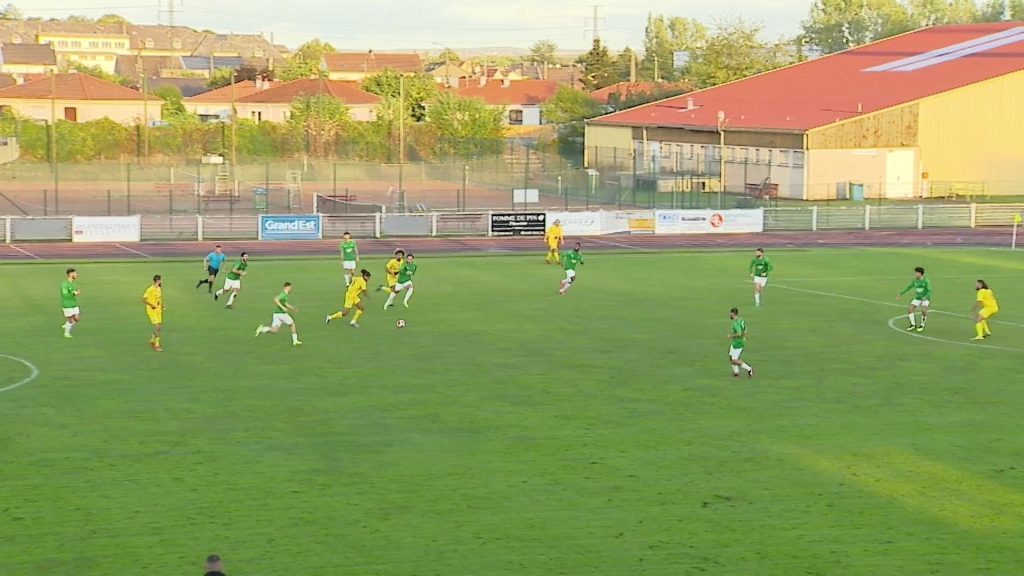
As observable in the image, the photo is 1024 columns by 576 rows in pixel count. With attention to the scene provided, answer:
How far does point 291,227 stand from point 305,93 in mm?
63616

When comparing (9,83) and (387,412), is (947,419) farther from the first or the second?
(9,83)

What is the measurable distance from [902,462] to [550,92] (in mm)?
137925

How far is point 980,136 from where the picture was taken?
3216 inches

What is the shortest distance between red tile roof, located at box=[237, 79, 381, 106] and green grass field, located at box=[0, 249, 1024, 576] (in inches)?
3437

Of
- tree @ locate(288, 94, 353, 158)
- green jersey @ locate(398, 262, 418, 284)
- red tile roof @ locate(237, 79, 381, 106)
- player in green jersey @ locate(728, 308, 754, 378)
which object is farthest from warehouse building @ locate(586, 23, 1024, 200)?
player in green jersey @ locate(728, 308, 754, 378)

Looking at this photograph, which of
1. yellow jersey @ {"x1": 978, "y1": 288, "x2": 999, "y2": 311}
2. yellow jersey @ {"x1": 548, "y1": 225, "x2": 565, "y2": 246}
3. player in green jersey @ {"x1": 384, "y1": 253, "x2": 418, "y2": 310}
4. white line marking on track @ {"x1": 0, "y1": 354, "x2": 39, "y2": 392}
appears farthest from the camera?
yellow jersey @ {"x1": 548, "y1": 225, "x2": 565, "y2": 246}

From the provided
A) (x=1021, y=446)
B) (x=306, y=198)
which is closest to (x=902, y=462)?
(x=1021, y=446)

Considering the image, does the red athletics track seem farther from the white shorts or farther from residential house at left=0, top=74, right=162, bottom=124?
residential house at left=0, top=74, right=162, bottom=124

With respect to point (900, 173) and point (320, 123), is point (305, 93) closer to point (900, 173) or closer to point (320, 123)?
point (320, 123)

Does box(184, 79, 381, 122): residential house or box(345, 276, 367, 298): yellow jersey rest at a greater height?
box(184, 79, 381, 122): residential house

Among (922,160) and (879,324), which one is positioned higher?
(922,160)

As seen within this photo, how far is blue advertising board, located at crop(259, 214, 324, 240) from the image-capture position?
58.7 m

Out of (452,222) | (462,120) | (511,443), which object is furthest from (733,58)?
(511,443)

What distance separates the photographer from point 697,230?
63062 millimetres
